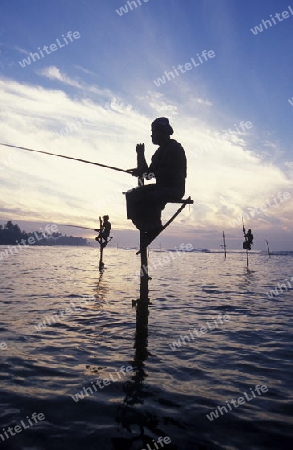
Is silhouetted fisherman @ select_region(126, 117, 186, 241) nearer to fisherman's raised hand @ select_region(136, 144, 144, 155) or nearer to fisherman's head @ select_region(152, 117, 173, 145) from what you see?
fisherman's head @ select_region(152, 117, 173, 145)

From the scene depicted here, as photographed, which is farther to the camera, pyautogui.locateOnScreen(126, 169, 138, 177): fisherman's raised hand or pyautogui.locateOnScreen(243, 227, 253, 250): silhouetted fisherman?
pyautogui.locateOnScreen(243, 227, 253, 250): silhouetted fisherman

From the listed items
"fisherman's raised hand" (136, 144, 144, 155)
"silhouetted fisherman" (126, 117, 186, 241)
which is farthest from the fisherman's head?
"fisherman's raised hand" (136, 144, 144, 155)

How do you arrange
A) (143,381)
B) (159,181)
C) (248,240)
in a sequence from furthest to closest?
(248,240) < (159,181) < (143,381)

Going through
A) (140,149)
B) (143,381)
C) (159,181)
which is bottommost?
(143,381)

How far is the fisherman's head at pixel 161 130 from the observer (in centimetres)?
709

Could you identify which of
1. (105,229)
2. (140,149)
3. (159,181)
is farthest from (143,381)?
(105,229)

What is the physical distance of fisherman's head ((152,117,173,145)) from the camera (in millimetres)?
7090

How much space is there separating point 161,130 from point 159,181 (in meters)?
1.22

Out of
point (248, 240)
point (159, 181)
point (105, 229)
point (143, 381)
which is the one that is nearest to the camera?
point (143, 381)

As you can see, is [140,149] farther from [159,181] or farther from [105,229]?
[105,229]

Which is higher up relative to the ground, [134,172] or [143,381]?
[134,172]

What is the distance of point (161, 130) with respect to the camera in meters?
7.09

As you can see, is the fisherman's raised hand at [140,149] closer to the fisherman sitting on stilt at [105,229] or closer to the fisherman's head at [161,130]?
the fisherman's head at [161,130]

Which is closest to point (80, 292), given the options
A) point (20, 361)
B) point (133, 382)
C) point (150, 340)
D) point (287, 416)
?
point (150, 340)
